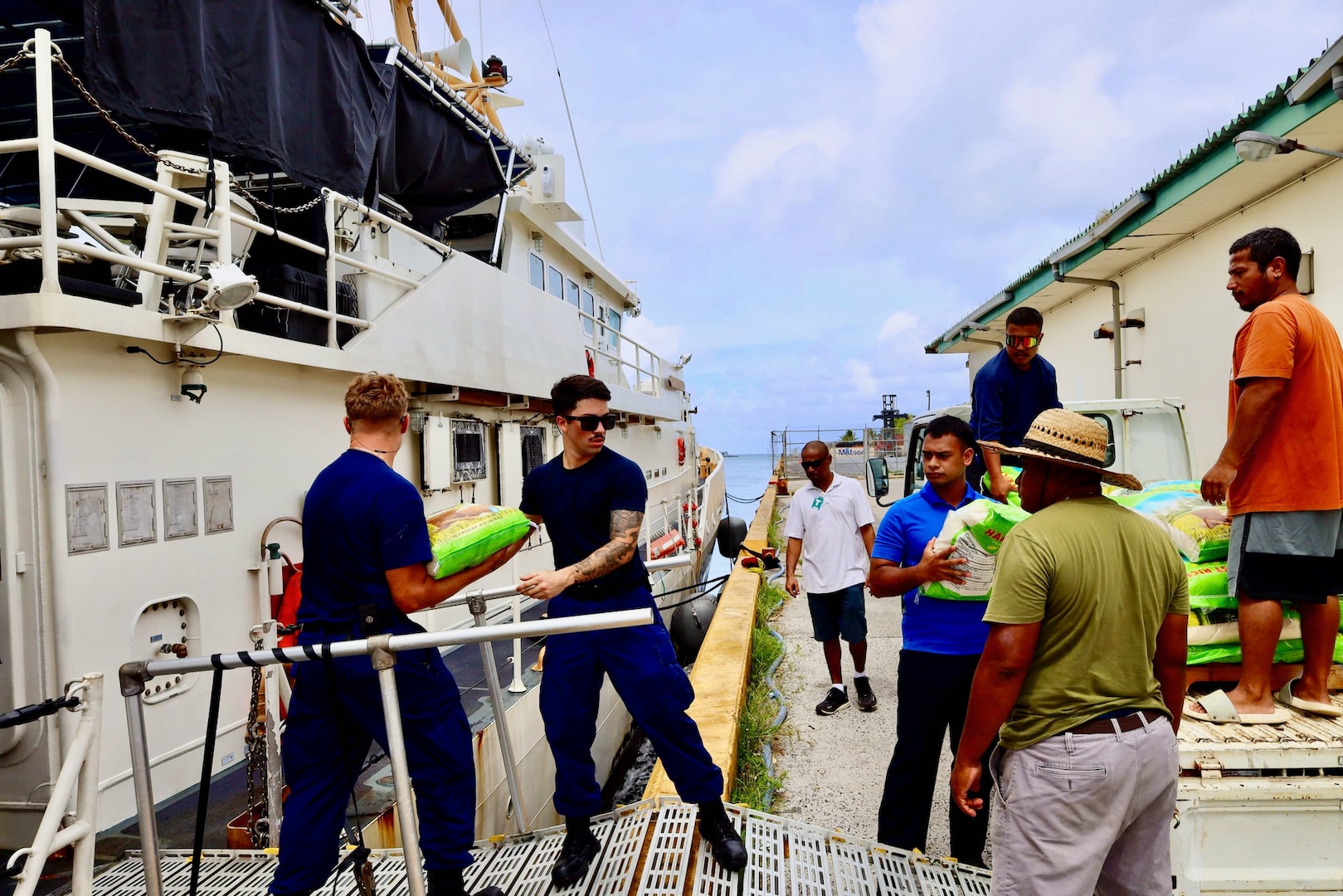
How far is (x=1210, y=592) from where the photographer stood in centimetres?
316

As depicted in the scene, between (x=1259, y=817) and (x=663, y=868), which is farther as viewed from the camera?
(x=663, y=868)

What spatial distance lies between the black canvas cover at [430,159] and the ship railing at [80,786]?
18.1ft

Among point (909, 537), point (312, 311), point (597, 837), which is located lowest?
point (597, 837)

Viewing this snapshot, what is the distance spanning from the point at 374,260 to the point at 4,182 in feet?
10.7

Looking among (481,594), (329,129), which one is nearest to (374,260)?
(329,129)

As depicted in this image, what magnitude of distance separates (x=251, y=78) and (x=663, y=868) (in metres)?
5.21

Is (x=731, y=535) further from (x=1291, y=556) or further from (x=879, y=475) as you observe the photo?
(x=1291, y=556)

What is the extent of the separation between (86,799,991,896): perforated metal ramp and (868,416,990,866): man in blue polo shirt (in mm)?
135

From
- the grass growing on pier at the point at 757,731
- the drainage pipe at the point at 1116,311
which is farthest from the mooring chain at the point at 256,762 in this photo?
the drainage pipe at the point at 1116,311

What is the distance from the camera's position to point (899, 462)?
27859mm

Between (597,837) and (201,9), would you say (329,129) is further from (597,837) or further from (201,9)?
(597,837)

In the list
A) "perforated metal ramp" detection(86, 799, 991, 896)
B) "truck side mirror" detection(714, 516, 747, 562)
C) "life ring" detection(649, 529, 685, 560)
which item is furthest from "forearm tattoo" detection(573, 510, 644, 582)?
"truck side mirror" detection(714, 516, 747, 562)

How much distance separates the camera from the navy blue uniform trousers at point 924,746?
295 cm

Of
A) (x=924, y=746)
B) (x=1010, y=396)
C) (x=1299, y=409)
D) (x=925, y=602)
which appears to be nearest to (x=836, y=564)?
(x=1010, y=396)
